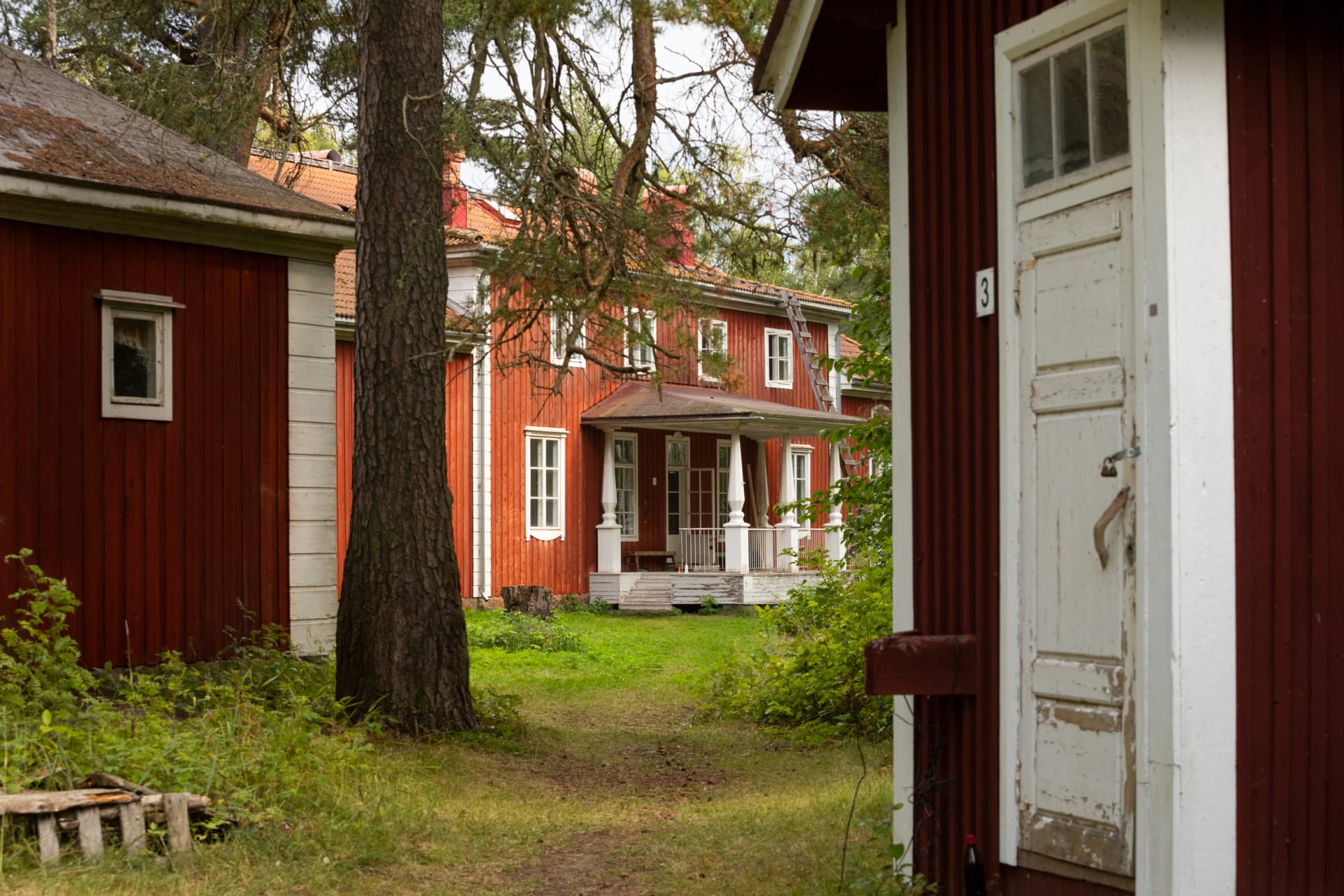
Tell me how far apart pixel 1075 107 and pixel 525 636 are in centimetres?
1399

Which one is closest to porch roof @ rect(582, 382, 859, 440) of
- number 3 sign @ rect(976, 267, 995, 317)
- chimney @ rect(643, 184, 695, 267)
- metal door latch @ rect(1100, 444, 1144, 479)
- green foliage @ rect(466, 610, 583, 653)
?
green foliage @ rect(466, 610, 583, 653)

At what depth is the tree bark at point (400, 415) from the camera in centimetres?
971

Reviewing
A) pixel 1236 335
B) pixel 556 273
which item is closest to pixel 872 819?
pixel 1236 335

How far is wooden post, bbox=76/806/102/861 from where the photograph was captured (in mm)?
5848

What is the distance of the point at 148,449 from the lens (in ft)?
34.4

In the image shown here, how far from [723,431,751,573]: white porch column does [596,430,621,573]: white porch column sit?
1.97m

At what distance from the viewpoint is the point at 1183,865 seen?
4.25 m

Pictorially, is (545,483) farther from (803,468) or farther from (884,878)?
(884,878)

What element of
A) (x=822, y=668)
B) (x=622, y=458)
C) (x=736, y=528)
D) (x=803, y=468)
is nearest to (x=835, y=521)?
(x=803, y=468)

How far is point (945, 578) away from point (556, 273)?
554 centimetres

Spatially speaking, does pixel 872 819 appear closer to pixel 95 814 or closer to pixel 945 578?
pixel 945 578

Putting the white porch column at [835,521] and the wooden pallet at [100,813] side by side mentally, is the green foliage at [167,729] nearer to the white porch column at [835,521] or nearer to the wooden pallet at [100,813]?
the wooden pallet at [100,813]

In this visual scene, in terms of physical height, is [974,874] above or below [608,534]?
below

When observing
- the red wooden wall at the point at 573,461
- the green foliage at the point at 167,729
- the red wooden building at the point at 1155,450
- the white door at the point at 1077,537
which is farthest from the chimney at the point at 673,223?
the red wooden wall at the point at 573,461
